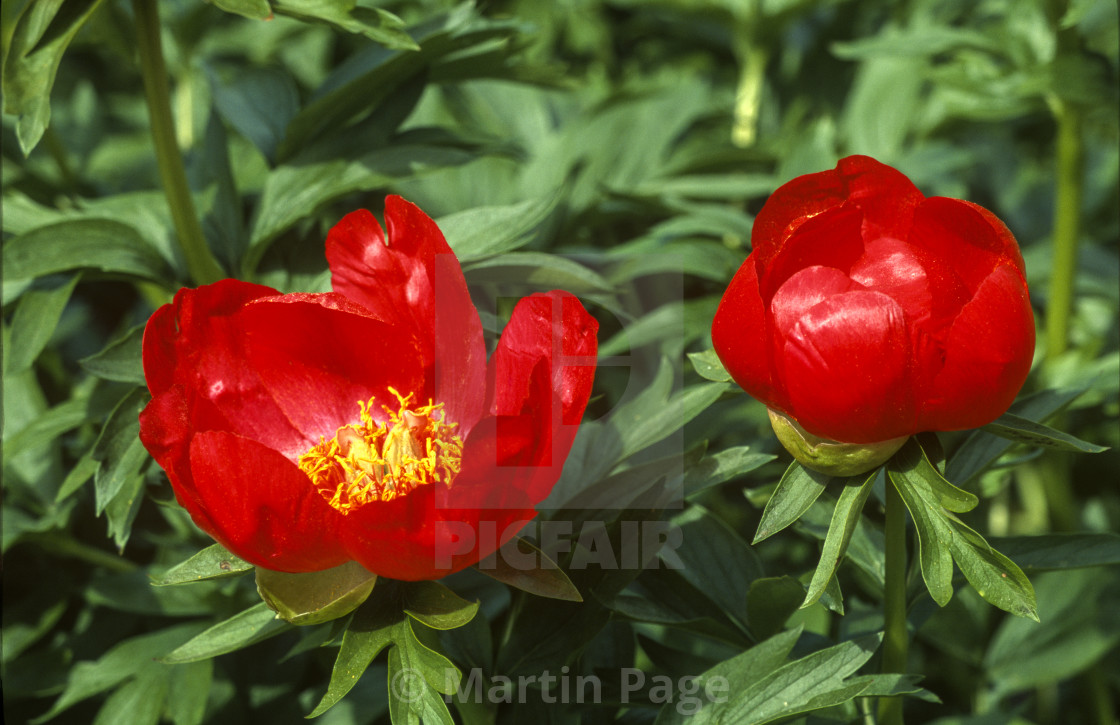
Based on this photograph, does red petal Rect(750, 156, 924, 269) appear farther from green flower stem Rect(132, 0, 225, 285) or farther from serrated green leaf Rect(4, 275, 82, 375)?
serrated green leaf Rect(4, 275, 82, 375)

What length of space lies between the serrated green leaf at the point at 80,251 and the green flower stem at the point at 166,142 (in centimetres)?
4

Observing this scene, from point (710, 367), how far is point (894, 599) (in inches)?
8.9

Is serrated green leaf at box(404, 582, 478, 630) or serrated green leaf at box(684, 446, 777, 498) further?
serrated green leaf at box(684, 446, 777, 498)

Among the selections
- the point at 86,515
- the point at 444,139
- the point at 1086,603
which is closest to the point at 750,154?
the point at 444,139

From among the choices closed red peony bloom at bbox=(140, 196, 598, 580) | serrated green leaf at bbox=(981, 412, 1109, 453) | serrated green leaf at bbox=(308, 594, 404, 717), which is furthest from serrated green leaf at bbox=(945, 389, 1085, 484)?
serrated green leaf at bbox=(308, 594, 404, 717)

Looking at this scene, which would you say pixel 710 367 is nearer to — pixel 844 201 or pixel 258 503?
pixel 844 201

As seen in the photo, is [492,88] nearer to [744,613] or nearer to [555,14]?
[555,14]

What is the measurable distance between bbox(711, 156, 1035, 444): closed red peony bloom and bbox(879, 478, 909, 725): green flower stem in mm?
103

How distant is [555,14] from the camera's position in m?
2.04

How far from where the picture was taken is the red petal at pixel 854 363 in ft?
2.15

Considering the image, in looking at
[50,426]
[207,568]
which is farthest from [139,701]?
[207,568]

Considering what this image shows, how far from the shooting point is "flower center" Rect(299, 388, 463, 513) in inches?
32.4

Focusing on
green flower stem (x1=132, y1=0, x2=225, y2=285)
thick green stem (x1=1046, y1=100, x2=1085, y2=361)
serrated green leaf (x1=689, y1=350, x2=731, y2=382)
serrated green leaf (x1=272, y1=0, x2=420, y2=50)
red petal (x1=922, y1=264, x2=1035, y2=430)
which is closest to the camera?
red petal (x1=922, y1=264, x2=1035, y2=430)

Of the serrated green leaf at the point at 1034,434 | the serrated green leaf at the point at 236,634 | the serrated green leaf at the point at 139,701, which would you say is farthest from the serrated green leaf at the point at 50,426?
the serrated green leaf at the point at 1034,434
